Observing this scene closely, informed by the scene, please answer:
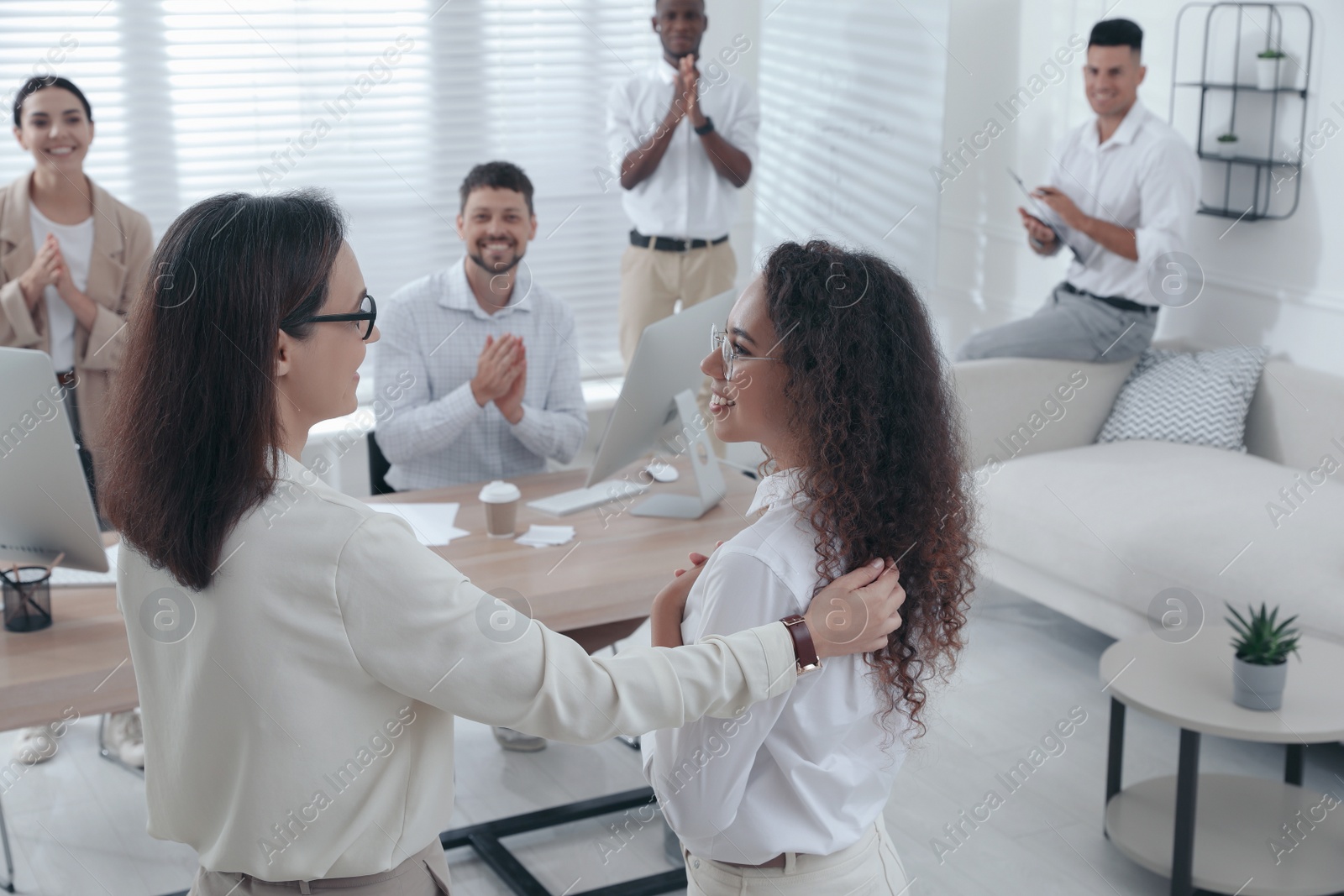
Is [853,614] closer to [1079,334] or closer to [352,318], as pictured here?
[352,318]

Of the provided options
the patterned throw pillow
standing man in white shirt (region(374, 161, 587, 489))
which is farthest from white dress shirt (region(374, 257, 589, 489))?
the patterned throw pillow

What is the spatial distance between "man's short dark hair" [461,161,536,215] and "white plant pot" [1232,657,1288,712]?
2.01 m

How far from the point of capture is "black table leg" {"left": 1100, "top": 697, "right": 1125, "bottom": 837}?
8.86 ft

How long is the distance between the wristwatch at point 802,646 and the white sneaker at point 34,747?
8.11 ft

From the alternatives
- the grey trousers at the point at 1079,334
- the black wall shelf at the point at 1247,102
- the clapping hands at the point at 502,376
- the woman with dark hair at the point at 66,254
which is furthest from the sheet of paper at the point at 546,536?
the black wall shelf at the point at 1247,102

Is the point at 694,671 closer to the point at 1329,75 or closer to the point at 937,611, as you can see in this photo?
the point at 937,611

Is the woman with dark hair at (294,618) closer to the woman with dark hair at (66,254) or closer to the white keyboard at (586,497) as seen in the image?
the white keyboard at (586,497)

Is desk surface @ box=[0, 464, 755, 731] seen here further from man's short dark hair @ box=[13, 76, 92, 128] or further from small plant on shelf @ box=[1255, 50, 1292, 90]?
small plant on shelf @ box=[1255, 50, 1292, 90]

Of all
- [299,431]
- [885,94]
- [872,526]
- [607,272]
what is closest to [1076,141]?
[885,94]

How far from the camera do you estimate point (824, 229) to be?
533cm

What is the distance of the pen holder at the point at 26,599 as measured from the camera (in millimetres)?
2084

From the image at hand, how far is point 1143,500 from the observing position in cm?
350

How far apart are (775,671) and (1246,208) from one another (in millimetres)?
3631

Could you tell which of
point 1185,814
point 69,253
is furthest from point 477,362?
point 1185,814
